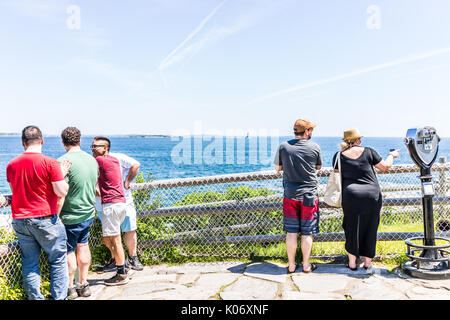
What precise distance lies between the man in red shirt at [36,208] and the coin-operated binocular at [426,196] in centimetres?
396

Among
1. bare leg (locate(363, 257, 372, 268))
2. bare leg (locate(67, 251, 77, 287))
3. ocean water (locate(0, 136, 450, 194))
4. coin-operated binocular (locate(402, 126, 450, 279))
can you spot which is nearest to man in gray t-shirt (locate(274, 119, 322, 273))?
bare leg (locate(363, 257, 372, 268))

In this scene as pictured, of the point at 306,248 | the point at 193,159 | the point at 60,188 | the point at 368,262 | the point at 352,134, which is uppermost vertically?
the point at 352,134

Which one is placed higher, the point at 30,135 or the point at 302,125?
the point at 302,125

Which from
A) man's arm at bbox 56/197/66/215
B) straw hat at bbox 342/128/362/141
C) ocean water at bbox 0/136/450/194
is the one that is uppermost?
straw hat at bbox 342/128/362/141

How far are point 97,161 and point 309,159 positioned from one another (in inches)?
103

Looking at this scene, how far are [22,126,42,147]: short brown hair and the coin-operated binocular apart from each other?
162 inches

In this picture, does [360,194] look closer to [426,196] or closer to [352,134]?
[352,134]

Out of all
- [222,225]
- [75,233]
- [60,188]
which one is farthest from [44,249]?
[222,225]

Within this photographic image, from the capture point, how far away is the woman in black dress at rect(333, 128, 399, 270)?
13.6 feet

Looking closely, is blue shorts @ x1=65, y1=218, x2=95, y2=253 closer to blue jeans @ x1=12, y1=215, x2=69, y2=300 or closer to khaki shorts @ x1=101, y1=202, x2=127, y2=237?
blue jeans @ x1=12, y1=215, x2=69, y2=300

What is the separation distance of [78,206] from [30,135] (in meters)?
0.92

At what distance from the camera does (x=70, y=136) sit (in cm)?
384

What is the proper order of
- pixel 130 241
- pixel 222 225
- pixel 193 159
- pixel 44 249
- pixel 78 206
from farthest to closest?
pixel 193 159
pixel 222 225
pixel 130 241
pixel 78 206
pixel 44 249
